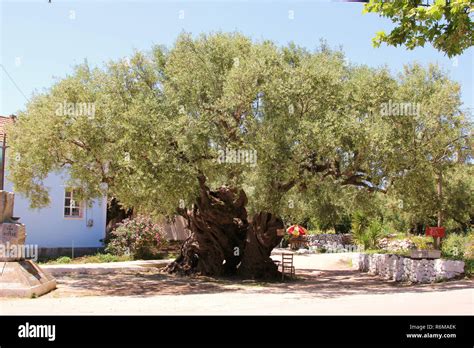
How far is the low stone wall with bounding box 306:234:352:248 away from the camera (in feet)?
126

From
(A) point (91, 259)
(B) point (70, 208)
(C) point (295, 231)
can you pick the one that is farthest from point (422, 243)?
(B) point (70, 208)

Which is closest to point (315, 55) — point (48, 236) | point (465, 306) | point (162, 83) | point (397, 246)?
point (162, 83)

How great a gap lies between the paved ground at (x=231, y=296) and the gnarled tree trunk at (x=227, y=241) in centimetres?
139

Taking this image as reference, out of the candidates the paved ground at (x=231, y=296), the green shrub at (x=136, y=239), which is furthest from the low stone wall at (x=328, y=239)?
the paved ground at (x=231, y=296)

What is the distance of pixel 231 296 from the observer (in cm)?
1486

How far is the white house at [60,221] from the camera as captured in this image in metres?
25.1

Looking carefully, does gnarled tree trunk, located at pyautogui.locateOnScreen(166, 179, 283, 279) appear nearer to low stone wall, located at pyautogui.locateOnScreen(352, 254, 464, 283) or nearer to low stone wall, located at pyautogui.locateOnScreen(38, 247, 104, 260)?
low stone wall, located at pyautogui.locateOnScreen(352, 254, 464, 283)

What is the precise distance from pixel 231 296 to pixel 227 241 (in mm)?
6518

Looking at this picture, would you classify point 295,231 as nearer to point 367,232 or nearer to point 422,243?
point 367,232

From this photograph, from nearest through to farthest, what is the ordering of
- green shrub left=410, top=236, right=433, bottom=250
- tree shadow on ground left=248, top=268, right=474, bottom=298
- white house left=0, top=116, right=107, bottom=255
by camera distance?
tree shadow on ground left=248, top=268, right=474, bottom=298
white house left=0, top=116, right=107, bottom=255
green shrub left=410, top=236, right=433, bottom=250

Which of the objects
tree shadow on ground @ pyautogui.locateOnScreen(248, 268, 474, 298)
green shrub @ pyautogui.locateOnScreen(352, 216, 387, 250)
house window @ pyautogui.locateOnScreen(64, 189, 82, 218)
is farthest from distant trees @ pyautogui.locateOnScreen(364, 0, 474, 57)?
green shrub @ pyautogui.locateOnScreen(352, 216, 387, 250)

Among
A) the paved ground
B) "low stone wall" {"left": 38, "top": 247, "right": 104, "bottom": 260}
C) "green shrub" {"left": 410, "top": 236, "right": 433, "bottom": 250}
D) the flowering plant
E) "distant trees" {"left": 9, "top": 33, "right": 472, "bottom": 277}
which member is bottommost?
the paved ground

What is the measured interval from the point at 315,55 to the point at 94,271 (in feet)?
41.2

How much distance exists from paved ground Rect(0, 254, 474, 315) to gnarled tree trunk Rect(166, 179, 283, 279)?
54.7 inches
